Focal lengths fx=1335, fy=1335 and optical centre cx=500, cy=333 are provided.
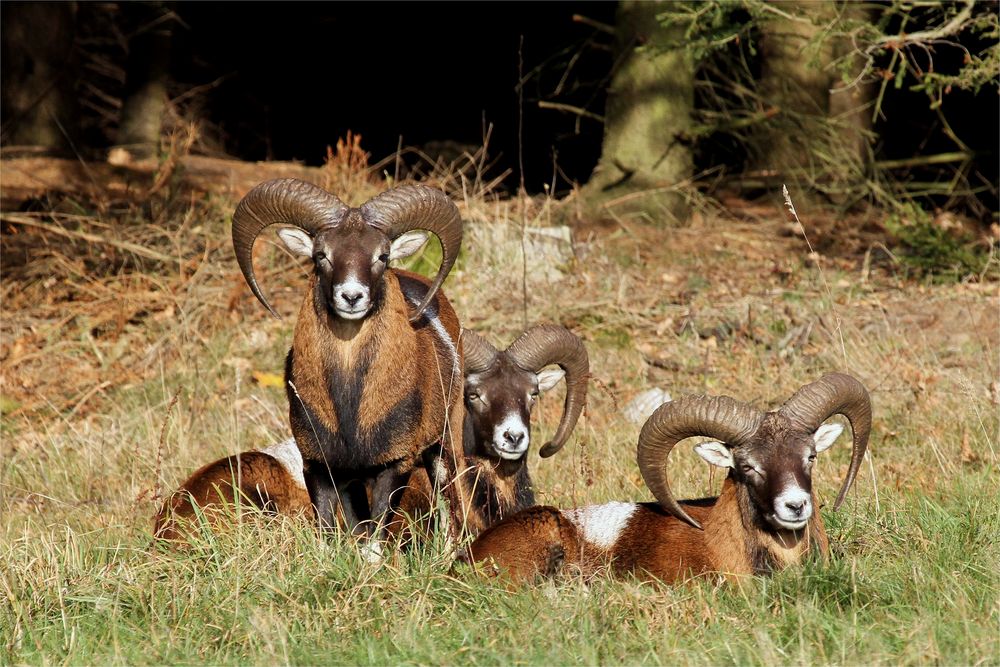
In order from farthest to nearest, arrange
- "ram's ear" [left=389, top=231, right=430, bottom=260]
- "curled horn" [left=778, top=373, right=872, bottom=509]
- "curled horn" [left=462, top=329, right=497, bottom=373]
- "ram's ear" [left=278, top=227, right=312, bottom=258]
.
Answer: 1. "curled horn" [left=462, top=329, right=497, bottom=373]
2. "ram's ear" [left=389, top=231, right=430, bottom=260]
3. "ram's ear" [left=278, top=227, right=312, bottom=258]
4. "curled horn" [left=778, top=373, right=872, bottom=509]

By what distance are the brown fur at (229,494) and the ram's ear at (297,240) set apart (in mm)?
1172

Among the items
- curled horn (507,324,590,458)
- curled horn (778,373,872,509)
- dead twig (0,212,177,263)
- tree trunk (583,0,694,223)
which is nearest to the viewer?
curled horn (778,373,872,509)

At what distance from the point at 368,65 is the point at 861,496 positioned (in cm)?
2058

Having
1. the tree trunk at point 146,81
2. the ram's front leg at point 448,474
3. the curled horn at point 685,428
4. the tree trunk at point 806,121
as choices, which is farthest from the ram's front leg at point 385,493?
the tree trunk at point 146,81

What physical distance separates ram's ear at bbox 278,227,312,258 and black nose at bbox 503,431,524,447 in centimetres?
166

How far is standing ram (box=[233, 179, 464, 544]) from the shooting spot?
6938 millimetres

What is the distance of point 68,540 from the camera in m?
6.63

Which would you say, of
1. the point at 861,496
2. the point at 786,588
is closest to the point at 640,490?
the point at 861,496

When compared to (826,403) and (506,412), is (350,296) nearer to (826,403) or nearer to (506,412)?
(506,412)

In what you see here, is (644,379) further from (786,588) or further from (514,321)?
(786,588)

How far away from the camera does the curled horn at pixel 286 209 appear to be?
7094 mm

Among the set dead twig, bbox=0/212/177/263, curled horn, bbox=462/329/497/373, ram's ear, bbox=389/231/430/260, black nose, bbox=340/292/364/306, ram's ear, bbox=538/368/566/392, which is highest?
ram's ear, bbox=389/231/430/260

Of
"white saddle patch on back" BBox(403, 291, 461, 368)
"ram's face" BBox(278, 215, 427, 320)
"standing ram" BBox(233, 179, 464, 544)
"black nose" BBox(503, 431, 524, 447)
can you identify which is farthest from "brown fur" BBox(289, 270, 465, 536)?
"black nose" BBox(503, 431, 524, 447)

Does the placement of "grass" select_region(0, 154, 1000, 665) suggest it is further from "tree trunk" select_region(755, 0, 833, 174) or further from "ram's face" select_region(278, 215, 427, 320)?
"ram's face" select_region(278, 215, 427, 320)
